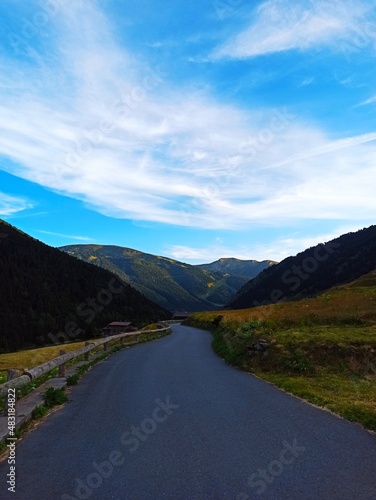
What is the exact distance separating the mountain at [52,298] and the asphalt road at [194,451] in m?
123

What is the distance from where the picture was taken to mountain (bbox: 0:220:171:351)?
143m

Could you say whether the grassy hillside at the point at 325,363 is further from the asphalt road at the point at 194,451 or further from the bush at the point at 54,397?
the bush at the point at 54,397

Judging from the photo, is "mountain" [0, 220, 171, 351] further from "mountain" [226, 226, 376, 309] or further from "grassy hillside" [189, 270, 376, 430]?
"grassy hillside" [189, 270, 376, 430]

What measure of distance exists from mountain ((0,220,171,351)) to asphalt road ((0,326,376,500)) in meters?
123

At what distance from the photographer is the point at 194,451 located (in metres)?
6.58

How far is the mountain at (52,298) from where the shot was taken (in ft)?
469

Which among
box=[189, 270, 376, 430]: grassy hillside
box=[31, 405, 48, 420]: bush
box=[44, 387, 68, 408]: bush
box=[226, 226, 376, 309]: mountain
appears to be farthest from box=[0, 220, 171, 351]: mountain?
box=[31, 405, 48, 420]: bush

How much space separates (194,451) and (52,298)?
6575 inches

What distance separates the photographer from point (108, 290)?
187 m

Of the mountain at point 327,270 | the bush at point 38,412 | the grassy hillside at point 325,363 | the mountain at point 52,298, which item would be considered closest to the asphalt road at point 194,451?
the bush at point 38,412

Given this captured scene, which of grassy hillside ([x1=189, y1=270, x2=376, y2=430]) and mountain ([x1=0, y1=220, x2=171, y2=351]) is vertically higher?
mountain ([x1=0, y1=220, x2=171, y2=351])

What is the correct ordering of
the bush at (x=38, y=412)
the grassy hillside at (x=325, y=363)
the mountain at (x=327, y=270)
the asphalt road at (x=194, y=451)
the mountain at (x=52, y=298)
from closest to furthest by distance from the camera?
1. the asphalt road at (x=194, y=451)
2. the bush at (x=38, y=412)
3. the grassy hillside at (x=325, y=363)
4. the mountain at (x=327, y=270)
5. the mountain at (x=52, y=298)

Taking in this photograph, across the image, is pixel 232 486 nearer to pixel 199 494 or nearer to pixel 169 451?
pixel 199 494

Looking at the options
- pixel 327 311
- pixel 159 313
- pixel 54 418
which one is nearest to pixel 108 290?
pixel 159 313
